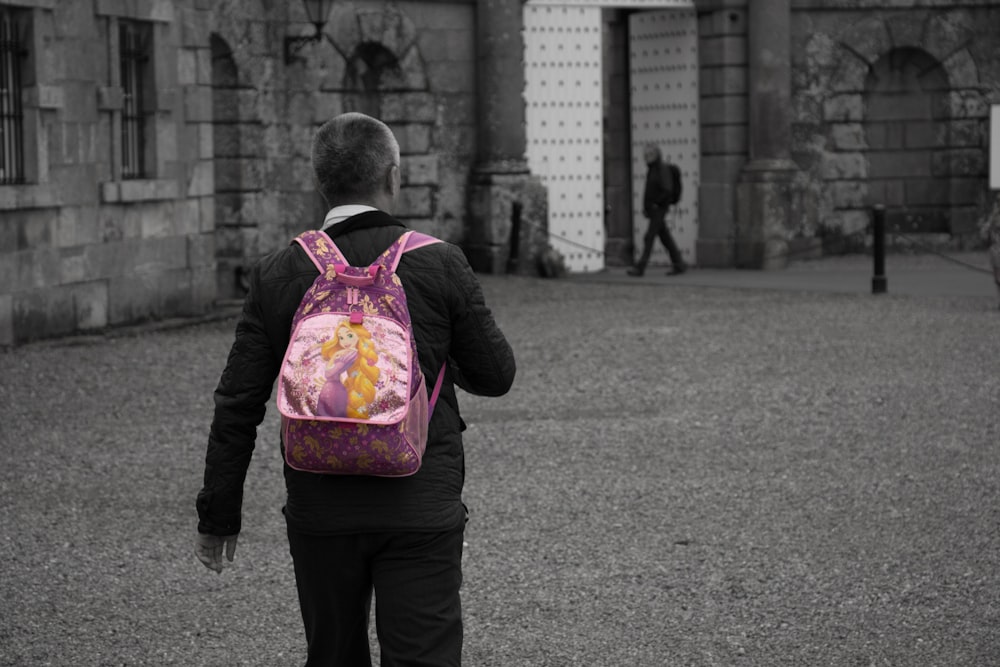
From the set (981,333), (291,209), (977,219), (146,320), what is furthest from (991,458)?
(977,219)

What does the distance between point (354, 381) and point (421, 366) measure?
215mm

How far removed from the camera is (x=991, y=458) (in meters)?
8.62

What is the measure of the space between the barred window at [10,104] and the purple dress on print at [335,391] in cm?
1086

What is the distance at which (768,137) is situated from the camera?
2156 centimetres

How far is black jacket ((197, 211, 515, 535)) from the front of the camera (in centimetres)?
362

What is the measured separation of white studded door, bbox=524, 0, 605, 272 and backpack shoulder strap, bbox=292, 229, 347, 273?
17420 mm

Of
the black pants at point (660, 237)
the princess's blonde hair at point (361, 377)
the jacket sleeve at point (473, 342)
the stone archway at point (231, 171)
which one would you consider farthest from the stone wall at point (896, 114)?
the princess's blonde hair at point (361, 377)

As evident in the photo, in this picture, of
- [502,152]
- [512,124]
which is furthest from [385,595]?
[512,124]

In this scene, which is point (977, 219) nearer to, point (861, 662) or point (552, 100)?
point (552, 100)

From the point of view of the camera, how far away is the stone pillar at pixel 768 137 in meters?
21.5

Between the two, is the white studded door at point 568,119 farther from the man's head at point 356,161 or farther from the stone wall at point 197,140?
the man's head at point 356,161

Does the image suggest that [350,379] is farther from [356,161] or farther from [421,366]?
[356,161]

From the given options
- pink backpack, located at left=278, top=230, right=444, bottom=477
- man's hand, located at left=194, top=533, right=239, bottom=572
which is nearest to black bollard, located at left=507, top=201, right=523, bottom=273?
man's hand, located at left=194, top=533, right=239, bottom=572

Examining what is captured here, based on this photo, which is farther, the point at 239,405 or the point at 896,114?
the point at 896,114
